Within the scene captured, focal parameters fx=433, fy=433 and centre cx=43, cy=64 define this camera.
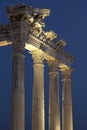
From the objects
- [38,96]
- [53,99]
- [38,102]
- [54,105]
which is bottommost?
[38,102]

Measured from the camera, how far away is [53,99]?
278ft

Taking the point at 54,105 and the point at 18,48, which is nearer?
the point at 18,48

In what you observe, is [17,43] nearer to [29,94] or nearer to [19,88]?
[19,88]

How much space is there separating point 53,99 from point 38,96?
384 inches

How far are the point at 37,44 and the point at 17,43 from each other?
6.65 metres

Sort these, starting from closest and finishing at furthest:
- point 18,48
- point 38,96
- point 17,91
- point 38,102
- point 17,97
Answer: point 17,97, point 17,91, point 18,48, point 38,102, point 38,96

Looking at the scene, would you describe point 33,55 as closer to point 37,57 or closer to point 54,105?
point 37,57

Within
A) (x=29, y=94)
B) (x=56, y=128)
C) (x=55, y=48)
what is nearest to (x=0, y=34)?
(x=55, y=48)

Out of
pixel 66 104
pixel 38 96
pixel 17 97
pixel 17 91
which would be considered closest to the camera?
pixel 17 97

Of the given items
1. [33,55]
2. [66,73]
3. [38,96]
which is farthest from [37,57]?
[66,73]

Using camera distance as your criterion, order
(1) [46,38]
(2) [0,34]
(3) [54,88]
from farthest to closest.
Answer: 1. (3) [54,88]
2. (1) [46,38]
3. (2) [0,34]

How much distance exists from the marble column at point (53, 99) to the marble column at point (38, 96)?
786 centimetres

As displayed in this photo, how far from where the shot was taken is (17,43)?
6944 centimetres

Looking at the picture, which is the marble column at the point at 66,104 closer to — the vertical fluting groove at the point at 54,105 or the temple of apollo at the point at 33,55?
the temple of apollo at the point at 33,55
